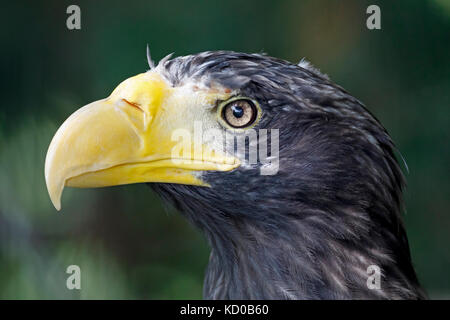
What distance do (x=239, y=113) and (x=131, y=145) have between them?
33cm

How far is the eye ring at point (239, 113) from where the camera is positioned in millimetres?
1683

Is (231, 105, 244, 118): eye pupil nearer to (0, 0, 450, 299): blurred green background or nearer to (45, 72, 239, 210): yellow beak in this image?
(45, 72, 239, 210): yellow beak

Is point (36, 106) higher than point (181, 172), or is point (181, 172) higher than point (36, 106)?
point (36, 106)

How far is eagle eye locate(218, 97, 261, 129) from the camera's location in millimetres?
1683

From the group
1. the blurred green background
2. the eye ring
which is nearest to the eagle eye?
the eye ring

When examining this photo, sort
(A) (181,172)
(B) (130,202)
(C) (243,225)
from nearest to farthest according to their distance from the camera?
(A) (181,172)
(C) (243,225)
(B) (130,202)

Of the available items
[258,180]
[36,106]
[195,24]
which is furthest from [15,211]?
[258,180]

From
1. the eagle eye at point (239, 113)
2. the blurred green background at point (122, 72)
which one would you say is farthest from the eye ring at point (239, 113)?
the blurred green background at point (122, 72)

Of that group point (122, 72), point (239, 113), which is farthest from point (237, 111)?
point (122, 72)

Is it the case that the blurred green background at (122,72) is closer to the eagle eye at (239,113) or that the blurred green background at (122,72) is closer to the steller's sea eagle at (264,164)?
the steller's sea eagle at (264,164)

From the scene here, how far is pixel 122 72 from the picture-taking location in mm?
3094
